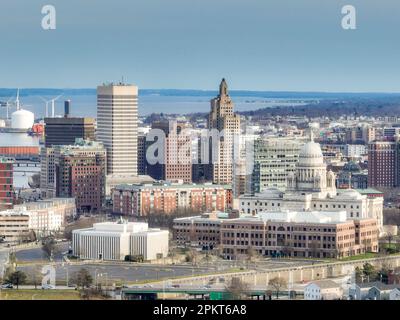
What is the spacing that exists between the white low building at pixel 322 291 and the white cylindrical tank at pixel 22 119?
48.5 m

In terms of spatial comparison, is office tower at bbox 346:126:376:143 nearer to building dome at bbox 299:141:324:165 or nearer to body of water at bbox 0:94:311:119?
body of water at bbox 0:94:311:119

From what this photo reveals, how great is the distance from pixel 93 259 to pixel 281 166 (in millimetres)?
9837

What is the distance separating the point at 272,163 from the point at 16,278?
1521 cm

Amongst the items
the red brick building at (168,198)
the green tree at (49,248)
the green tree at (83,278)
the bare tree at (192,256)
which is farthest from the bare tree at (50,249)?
the red brick building at (168,198)

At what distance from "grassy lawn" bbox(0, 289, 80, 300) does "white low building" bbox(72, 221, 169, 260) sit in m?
6.81

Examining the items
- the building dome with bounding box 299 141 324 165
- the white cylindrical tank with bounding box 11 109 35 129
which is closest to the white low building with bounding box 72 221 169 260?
the building dome with bounding box 299 141 324 165

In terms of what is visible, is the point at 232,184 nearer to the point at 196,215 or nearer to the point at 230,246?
the point at 196,215

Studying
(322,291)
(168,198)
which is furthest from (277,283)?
(168,198)

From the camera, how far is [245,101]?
2474 inches

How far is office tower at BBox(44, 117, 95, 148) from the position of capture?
43.0m

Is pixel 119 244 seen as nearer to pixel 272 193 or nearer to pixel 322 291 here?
pixel 272 193

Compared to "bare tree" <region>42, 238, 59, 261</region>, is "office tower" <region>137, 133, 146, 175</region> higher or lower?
higher
